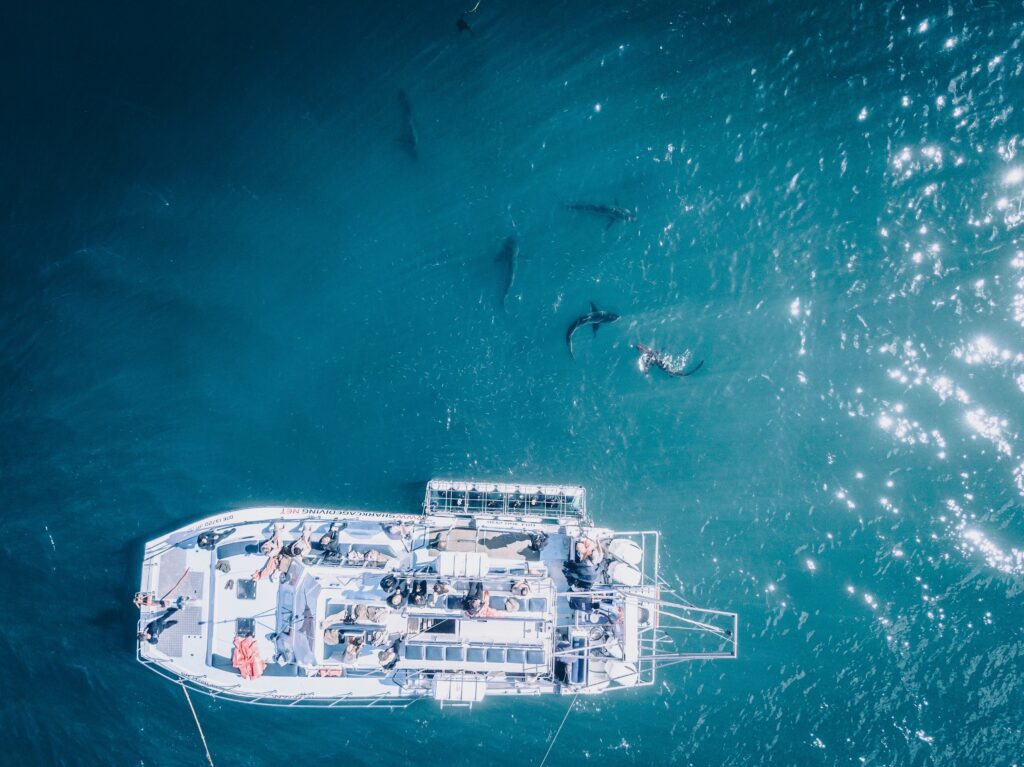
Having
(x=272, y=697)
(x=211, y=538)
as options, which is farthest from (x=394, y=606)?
(x=211, y=538)

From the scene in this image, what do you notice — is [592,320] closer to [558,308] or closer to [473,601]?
[558,308]

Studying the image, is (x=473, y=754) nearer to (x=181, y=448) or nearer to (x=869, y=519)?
(x=181, y=448)

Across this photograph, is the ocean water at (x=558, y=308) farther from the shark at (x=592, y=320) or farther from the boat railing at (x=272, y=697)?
the boat railing at (x=272, y=697)

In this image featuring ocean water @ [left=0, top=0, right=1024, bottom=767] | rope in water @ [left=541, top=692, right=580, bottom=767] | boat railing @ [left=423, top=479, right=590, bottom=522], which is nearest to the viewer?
boat railing @ [left=423, top=479, right=590, bottom=522]

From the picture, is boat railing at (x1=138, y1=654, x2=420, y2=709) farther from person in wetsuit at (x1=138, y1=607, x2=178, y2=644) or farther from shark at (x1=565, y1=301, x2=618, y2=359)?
shark at (x1=565, y1=301, x2=618, y2=359)

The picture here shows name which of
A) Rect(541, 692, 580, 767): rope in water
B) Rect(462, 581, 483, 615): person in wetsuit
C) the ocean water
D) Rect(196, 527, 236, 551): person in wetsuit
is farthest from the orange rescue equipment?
Rect(541, 692, 580, 767): rope in water

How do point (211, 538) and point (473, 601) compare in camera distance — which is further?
point (211, 538)
